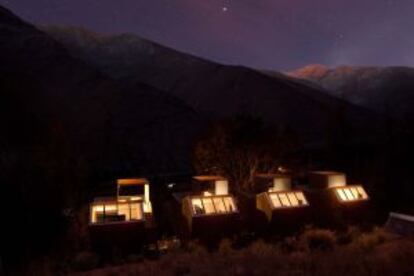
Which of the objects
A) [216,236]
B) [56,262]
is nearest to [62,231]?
[56,262]

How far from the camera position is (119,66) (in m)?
89.8

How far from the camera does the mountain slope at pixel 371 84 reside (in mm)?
96250

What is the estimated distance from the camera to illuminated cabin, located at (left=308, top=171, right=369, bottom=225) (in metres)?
16.2

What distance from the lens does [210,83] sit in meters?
81.1

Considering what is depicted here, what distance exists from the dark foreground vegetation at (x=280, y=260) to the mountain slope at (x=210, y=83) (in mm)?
47507

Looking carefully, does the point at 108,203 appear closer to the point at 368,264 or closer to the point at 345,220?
the point at 368,264

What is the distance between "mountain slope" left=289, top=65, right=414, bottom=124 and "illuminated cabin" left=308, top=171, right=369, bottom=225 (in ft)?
264

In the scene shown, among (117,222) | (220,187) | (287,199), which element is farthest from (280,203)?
(117,222)

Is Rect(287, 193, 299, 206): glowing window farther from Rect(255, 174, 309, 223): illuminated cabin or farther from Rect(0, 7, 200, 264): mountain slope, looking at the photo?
Rect(0, 7, 200, 264): mountain slope

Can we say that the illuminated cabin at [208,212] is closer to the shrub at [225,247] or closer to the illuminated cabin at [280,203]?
the shrub at [225,247]

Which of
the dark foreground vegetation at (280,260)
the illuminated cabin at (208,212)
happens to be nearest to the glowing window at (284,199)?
the dark foreground vegetation at (280,260)

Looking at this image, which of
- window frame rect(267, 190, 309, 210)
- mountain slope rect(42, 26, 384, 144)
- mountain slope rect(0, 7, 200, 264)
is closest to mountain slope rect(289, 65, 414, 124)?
mountain slope rect(42, 26, 384, 144)

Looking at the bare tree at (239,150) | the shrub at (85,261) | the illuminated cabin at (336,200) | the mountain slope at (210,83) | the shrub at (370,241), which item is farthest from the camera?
the mountain slope at (210,83)

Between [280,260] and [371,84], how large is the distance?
123 meters
